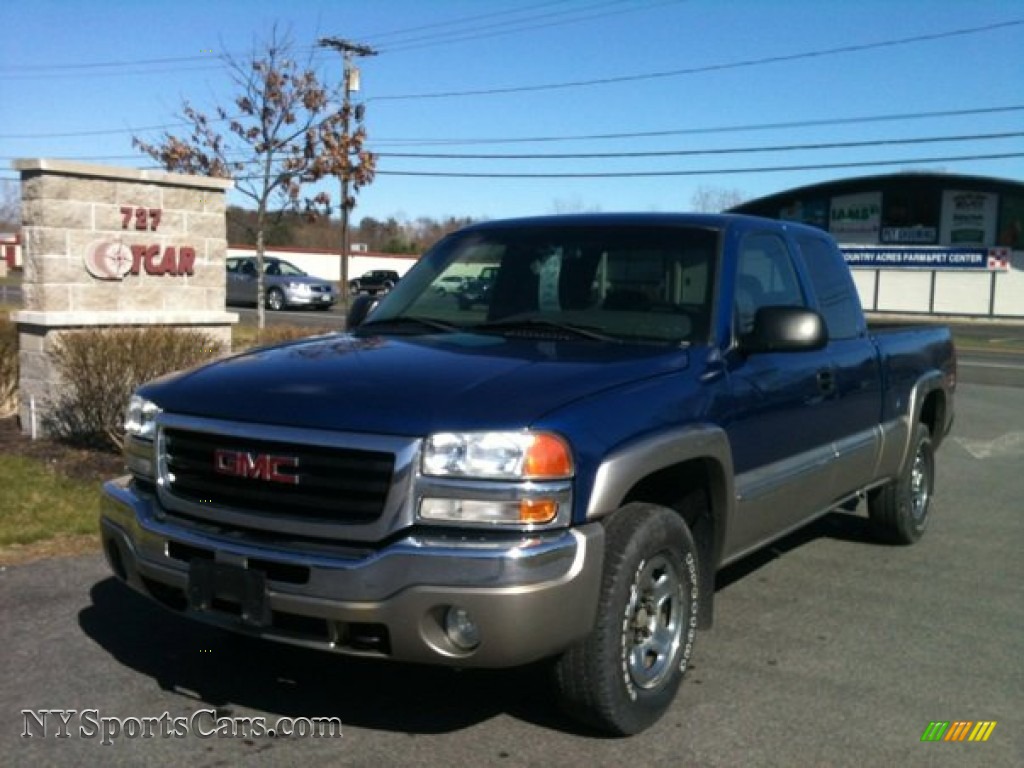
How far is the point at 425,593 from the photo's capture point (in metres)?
3.10

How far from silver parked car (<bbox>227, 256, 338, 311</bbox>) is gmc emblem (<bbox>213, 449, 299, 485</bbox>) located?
101 ft

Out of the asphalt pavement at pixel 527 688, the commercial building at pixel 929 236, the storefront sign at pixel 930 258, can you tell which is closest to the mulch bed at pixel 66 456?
the asphalt pavement at pixel 527 688

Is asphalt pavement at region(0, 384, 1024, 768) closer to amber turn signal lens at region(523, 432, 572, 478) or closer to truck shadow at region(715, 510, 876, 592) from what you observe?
truck shadow at region(715, 510, 876, 592)

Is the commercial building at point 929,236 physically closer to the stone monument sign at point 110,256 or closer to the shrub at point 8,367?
the stone monument sign at point 110,256

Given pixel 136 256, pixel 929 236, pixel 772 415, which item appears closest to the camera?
pixel 772 415

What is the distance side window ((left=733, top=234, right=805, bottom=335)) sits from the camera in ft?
15.1

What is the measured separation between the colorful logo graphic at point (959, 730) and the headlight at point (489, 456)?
71.9 inches

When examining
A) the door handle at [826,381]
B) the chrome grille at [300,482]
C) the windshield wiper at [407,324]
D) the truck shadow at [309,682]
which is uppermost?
the windshield wiper at [407,324]

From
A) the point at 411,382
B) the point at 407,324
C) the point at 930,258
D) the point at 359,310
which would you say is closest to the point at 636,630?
the point at 411,382

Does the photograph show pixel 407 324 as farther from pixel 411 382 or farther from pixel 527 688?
pixel 527 688

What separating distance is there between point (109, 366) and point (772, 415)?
557 centimetres

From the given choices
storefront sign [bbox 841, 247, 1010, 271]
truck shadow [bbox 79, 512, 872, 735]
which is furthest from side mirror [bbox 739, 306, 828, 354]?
storefront sign [bbox 841, 247, 1010, 271]

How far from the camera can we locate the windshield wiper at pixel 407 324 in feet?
15.0

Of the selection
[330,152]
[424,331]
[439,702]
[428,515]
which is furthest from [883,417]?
[330,152]
